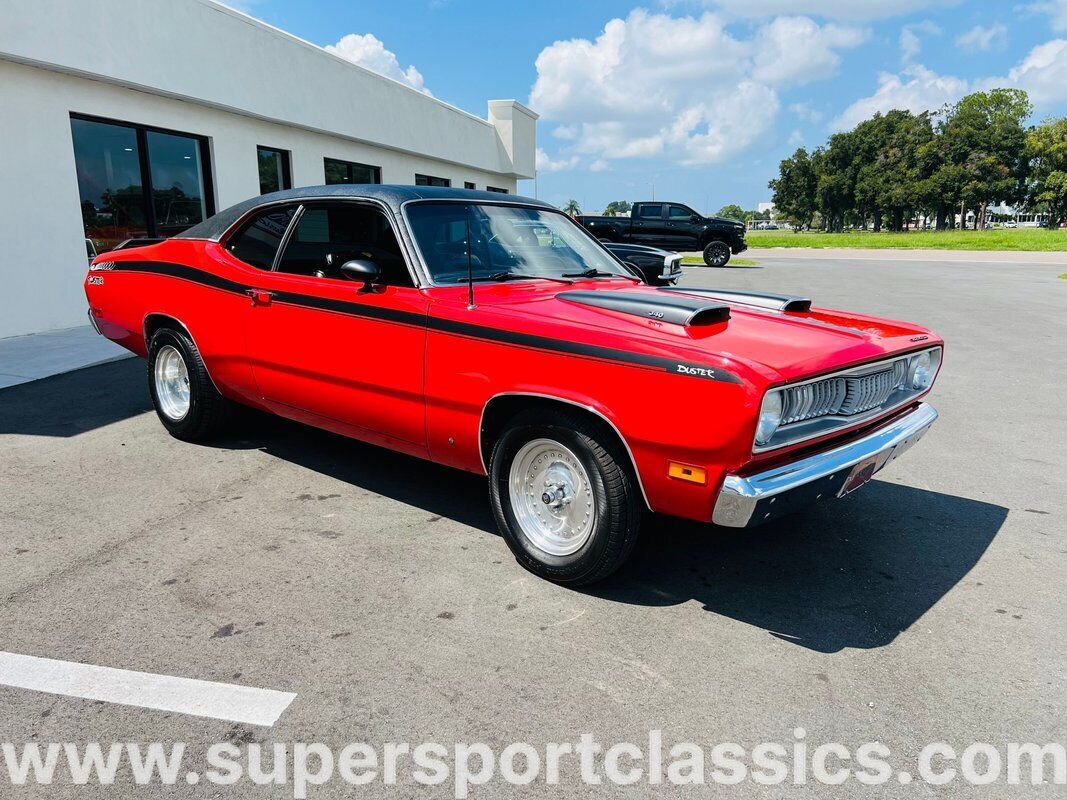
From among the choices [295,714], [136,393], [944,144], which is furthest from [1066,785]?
[944,144]

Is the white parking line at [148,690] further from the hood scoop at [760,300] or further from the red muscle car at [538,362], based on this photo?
the hood scoop at [760,300]

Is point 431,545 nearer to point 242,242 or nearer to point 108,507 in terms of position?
point 108,507

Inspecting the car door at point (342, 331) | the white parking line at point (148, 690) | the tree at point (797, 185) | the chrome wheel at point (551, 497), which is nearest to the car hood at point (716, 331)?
the car door at point (342, 331)

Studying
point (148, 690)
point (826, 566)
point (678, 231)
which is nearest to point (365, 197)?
point (148, 690)

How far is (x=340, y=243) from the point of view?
4172 mm

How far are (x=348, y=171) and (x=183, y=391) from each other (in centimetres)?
1311

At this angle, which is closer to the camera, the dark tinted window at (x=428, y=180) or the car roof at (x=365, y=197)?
the car roof at (x=365, y=197)

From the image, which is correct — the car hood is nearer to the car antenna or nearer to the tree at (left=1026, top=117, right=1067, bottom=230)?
the car antenna

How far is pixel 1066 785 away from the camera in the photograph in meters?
2.16

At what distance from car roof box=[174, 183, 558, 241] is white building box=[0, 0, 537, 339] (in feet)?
19.2

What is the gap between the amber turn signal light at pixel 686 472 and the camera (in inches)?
109

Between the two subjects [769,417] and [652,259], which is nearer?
[769,417]

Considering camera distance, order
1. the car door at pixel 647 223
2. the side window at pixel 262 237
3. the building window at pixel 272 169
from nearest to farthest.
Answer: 1. the side window at pixel 262 237
2. the building window at pixel 272 169
3. the car door at pixel 647 223

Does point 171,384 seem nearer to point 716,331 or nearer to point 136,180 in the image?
point 716,331
